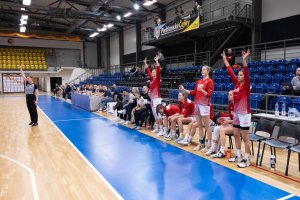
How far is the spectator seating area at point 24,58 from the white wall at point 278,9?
→ 74.6 ft

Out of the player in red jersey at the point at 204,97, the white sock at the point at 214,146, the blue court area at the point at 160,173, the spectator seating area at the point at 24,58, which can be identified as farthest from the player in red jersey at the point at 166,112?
the spectator seating area at the point at 24,58

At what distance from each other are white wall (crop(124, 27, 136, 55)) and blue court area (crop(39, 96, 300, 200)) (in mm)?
17217

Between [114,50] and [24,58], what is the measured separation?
9.66m

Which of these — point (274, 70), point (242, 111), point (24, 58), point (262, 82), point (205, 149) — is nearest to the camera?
point (242, 111)

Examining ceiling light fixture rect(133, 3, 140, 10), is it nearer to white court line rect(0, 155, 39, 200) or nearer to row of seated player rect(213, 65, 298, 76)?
row of seated player rect(213, 65, 298, 76)

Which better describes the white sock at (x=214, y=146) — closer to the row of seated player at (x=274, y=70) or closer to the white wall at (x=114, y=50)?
the row of seated player at (x=274, y=70)

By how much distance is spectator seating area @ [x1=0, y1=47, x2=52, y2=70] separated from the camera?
2574 cm

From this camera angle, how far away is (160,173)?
416 cm

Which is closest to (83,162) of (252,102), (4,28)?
(252,102)

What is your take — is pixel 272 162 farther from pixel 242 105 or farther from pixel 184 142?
pixel 184 142

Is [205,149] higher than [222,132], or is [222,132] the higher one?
[222,132]

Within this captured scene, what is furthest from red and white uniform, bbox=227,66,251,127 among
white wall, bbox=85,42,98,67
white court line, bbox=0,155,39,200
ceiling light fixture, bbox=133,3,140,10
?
white wall, bbox=85,42,98,67

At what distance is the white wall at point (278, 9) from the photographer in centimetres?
1033

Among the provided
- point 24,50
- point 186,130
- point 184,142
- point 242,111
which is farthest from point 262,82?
point 24,50
